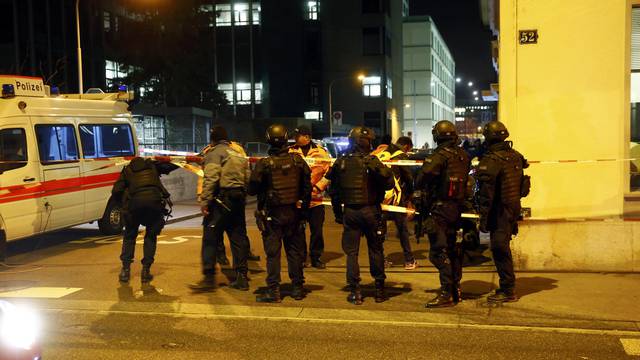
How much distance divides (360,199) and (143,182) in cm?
281

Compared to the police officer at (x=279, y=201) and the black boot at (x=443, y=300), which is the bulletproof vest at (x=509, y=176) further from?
the police officer at (x=279, y=201)

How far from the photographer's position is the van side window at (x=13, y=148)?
1008 cm

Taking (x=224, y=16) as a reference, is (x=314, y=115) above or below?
below

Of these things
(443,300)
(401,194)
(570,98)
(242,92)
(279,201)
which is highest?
(242,92)

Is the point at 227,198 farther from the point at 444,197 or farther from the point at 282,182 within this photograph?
the point at 444,197

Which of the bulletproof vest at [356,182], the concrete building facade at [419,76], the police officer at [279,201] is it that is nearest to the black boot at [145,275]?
the police officer at [279,201]

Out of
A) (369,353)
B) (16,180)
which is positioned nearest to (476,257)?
(369,353)

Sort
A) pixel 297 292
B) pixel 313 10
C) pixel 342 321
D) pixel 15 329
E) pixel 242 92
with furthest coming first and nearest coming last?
pixel 313 10 → pixel 242 92 → pixel 297 292 → pixel 342 321 → pixel 15 329

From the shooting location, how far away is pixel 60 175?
11.0m

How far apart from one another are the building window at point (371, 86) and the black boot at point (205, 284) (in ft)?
170

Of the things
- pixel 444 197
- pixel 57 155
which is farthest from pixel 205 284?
pixel 57 155

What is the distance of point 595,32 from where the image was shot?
866 centimetres

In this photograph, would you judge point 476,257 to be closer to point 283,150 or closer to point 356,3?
point 283,150

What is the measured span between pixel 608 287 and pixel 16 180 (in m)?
8.26
